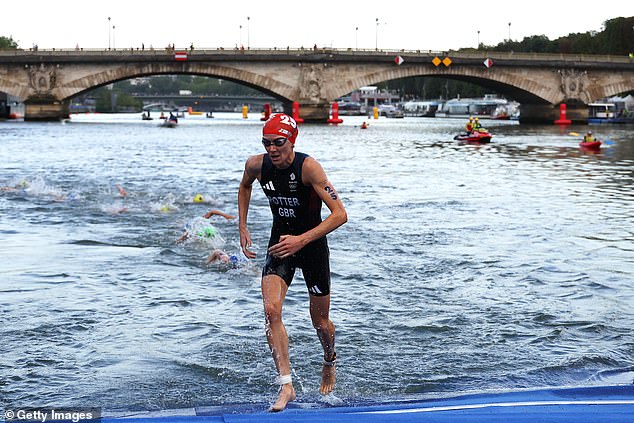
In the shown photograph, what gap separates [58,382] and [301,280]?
19.0 ft

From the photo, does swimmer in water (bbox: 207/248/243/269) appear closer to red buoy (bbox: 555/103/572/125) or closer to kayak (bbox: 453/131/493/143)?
kayak (bbox: 453/131/493/143)

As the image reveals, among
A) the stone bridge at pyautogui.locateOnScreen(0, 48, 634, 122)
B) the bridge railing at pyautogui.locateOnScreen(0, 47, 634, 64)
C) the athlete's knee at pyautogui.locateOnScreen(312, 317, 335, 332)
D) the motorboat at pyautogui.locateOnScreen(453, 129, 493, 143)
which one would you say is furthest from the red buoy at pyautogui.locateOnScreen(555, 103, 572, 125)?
the athlete's knee at pyautogui.locateOnScreen(312, 317, 335, 332)

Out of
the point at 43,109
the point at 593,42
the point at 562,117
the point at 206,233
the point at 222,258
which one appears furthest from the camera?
the point at 593,42

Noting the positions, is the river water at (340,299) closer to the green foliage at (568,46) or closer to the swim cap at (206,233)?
the swim cap at (206,233)

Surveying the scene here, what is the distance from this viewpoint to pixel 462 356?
9.50 meters

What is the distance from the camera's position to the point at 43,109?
8619 centimetres

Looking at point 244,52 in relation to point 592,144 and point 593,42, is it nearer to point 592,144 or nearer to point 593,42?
point 592,144

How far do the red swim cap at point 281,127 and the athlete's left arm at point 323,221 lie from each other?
0.26 m

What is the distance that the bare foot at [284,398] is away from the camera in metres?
6.65

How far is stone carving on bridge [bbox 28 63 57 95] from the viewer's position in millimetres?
82812

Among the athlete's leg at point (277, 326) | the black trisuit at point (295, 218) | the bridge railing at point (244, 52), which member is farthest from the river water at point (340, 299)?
the bridge railing at point (244, 52)

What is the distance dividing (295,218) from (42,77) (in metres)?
80.1

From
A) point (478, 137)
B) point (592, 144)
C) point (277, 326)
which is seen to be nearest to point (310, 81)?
point (478, 137)

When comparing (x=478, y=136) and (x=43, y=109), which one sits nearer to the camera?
(x=478, y=136)
